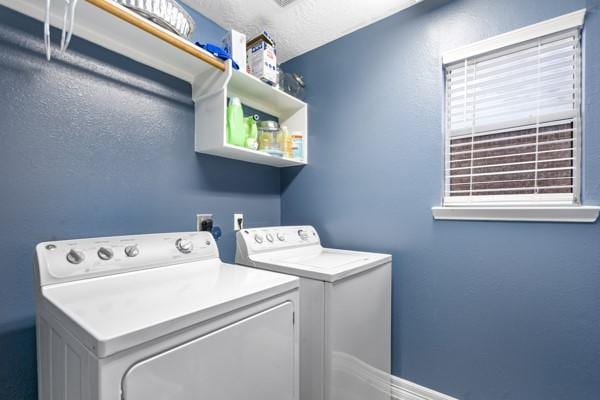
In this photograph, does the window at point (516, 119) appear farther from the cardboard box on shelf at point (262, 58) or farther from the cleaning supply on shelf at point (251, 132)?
the cleaning supply on shelf at point (251, 132)

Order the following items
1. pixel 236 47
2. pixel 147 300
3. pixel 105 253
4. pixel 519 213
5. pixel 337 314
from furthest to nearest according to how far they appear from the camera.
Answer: pixel 236 47 < pixel 519 213 < pixel 337 314 < pixel 105 253 < pixel 147 300

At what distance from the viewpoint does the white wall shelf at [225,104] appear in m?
1.55

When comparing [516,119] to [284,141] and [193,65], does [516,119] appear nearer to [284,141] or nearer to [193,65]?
[284,141]

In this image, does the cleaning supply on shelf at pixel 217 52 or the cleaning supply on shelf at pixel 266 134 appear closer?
the cleaning supply on shelf at pixel 217 52

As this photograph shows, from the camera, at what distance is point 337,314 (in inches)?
48.1

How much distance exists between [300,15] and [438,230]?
64.0 inches

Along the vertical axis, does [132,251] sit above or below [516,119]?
below

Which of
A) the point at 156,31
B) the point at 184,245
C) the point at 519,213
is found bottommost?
the point at 184,245

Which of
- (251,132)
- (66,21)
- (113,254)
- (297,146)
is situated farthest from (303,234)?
(66,21)

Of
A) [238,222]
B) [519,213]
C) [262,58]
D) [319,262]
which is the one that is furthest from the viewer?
[238,222]

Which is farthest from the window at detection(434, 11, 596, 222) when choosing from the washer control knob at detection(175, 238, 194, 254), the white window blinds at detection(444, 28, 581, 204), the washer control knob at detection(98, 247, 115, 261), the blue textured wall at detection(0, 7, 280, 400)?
the washer control knob at detection(98, 247, 115, 261)

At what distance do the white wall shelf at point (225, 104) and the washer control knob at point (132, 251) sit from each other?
2.27ft

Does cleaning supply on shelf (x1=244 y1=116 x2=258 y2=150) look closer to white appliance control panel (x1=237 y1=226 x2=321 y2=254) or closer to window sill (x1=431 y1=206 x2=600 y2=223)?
white appliance control panel (x1=237 y1=226 x2=321 y2=254)

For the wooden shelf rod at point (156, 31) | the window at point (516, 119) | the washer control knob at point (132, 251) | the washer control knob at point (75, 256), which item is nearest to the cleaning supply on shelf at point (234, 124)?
the wooden shelf rod at point (156, 31)
